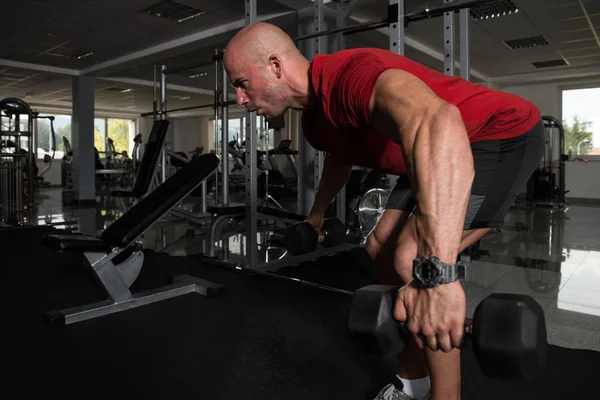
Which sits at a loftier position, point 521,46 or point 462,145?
point 521,46

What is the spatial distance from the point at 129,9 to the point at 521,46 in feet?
17.3

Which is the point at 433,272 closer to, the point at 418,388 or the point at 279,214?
the point at 418,388

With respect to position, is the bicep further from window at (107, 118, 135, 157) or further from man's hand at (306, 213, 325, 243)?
window at (107, 118, 135, 157)

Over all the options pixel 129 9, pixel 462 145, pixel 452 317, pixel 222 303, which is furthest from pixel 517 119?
pixel 129 9

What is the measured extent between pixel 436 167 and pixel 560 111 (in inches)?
360

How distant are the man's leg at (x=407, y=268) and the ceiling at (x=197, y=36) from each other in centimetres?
243

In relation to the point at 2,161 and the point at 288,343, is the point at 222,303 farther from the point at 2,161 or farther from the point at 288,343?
the point at 2,161

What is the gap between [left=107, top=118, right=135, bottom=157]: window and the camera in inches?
540

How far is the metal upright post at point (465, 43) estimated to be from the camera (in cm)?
190

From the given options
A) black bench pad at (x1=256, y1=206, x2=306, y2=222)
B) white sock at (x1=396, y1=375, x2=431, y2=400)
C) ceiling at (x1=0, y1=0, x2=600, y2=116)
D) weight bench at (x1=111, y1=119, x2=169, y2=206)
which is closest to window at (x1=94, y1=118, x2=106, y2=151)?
ceiling at (x1=0, y1=0, x2=600, y2=116)

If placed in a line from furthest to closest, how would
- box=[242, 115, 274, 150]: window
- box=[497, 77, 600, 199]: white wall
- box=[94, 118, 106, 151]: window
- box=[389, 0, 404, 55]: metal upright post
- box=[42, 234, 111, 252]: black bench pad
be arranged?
box=[94, 118, 106, 151]: window, box=[497, 77, 600, 199]: white wall, box=[242, 115, 274, 150]: window, box=[389, 0, 404, 55]: metal upright post, box=[42, 234, 111, 252]: black bench pad

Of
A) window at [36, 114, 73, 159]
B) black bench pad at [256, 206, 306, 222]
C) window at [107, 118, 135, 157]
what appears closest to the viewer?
black bench pad at [256, 206, 306, 222]

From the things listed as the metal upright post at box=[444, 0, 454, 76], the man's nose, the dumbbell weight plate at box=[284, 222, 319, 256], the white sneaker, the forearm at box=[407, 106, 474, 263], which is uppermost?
the metal upright post at box=[444, 0, 454, 76]

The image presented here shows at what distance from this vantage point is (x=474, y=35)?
588 centimetres
